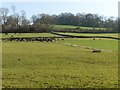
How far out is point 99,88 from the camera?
1263 centimetres

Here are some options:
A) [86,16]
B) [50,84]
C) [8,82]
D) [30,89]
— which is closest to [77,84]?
[50,84]

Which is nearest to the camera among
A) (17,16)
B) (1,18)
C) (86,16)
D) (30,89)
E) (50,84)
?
(30,89)

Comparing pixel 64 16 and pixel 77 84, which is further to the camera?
pixel 64 16

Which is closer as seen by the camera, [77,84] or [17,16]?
[77,84]

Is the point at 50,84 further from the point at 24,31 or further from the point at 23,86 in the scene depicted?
the point at 24,31

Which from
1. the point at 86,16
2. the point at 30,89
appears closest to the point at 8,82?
the point at 30,89

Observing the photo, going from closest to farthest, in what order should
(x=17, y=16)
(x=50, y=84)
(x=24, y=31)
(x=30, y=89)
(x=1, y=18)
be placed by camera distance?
(x=30, y=89), (x=50, y=84), (x=24, y=31), (x=1, y=18), (x=17, y=16)

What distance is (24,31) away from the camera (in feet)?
389

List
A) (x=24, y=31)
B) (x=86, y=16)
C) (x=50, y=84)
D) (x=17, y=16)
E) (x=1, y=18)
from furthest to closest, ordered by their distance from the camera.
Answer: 1. (x=86, y=16)
2. (x=17, y=16)
3. (x=1, y=18)
4. (x=24, y=31)
5. (x=50, y=84)

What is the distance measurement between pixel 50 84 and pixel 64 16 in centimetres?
17440

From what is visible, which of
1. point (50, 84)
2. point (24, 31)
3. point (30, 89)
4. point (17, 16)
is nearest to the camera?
point (30, 89)

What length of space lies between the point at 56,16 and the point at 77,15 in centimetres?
1543

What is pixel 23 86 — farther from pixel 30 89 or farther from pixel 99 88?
pixel 99 88

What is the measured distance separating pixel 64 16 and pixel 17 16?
37918 mm
